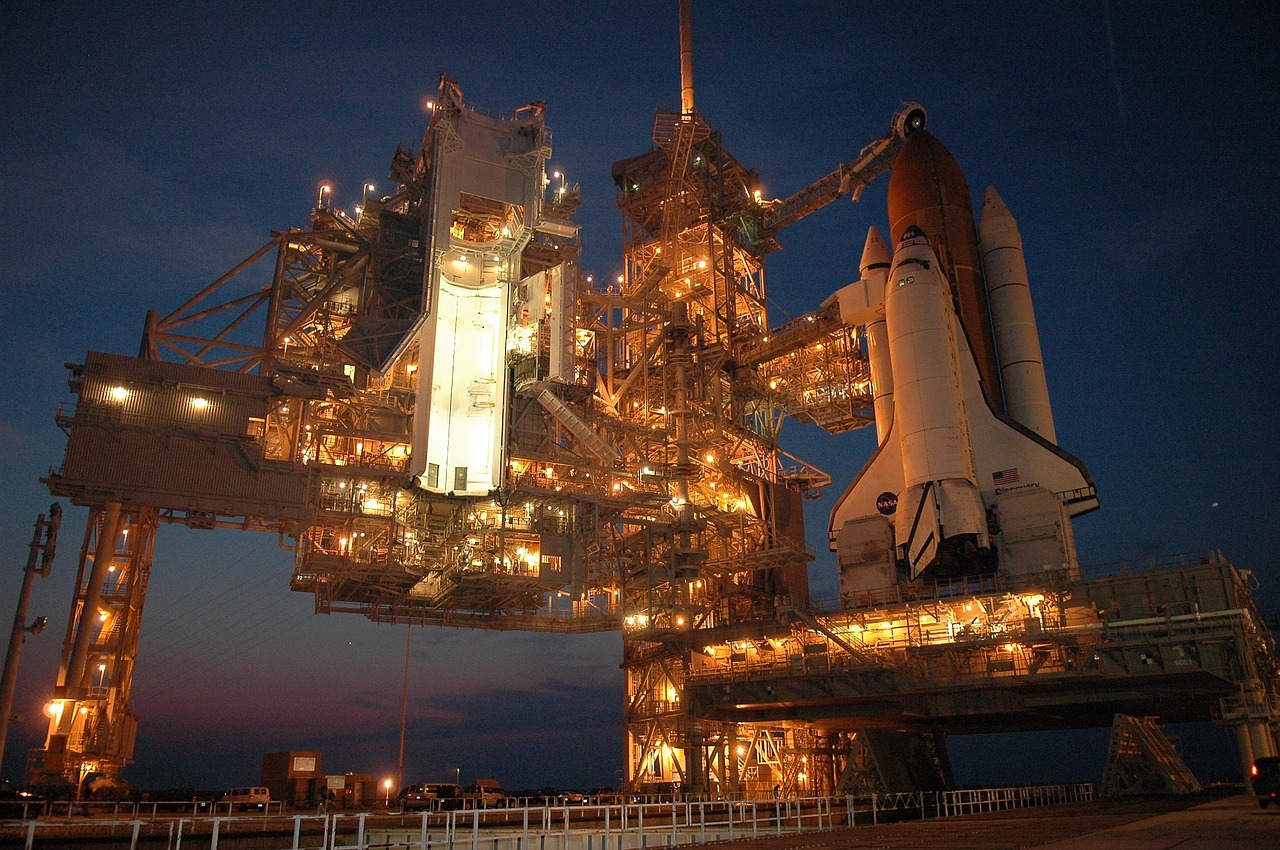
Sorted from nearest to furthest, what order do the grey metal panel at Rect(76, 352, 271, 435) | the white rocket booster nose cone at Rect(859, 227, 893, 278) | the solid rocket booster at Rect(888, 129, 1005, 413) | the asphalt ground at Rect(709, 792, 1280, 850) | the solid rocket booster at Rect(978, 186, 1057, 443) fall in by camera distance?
the asphalt ground at Rect(709, 792, 1280, 850) < the grey metal panel at Rect(76, 352, 271, 435) < the solid rocket booster at Rect(978, 186, 1057, 443) < the solid rocket booster at Rect(888, 129, 1005, 413) < the white rocket booster nose cone at Rect(859, 227, 893, 278)

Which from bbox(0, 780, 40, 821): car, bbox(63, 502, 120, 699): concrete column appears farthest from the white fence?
bbox(63, 502, 120, 699): concrete column

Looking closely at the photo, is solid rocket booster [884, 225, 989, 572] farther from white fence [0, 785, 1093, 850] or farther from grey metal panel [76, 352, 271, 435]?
grey metal panel [76, 352, 271, 435]

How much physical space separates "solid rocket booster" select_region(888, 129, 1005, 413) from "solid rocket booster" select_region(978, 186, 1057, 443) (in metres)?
0.49

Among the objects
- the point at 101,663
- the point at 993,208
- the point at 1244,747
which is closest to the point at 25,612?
the point at 101,663

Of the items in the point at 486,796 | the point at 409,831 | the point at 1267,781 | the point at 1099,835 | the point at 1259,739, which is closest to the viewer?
the point at 1099,835

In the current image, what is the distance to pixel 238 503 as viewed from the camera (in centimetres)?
3534

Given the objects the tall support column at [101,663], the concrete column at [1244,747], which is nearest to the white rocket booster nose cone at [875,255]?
the concrete column at [1244,747]

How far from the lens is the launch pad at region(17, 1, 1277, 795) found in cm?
3488

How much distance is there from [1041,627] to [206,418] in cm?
3218

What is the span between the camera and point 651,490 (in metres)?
46.8

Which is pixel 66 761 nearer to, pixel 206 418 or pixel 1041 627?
pixel 206 418

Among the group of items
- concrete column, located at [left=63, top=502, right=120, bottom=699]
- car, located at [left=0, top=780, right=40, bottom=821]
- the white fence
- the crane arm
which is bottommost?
the white fence

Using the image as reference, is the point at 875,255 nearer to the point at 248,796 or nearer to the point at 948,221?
the point at 948,221

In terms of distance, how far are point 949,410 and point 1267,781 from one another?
755 inches
